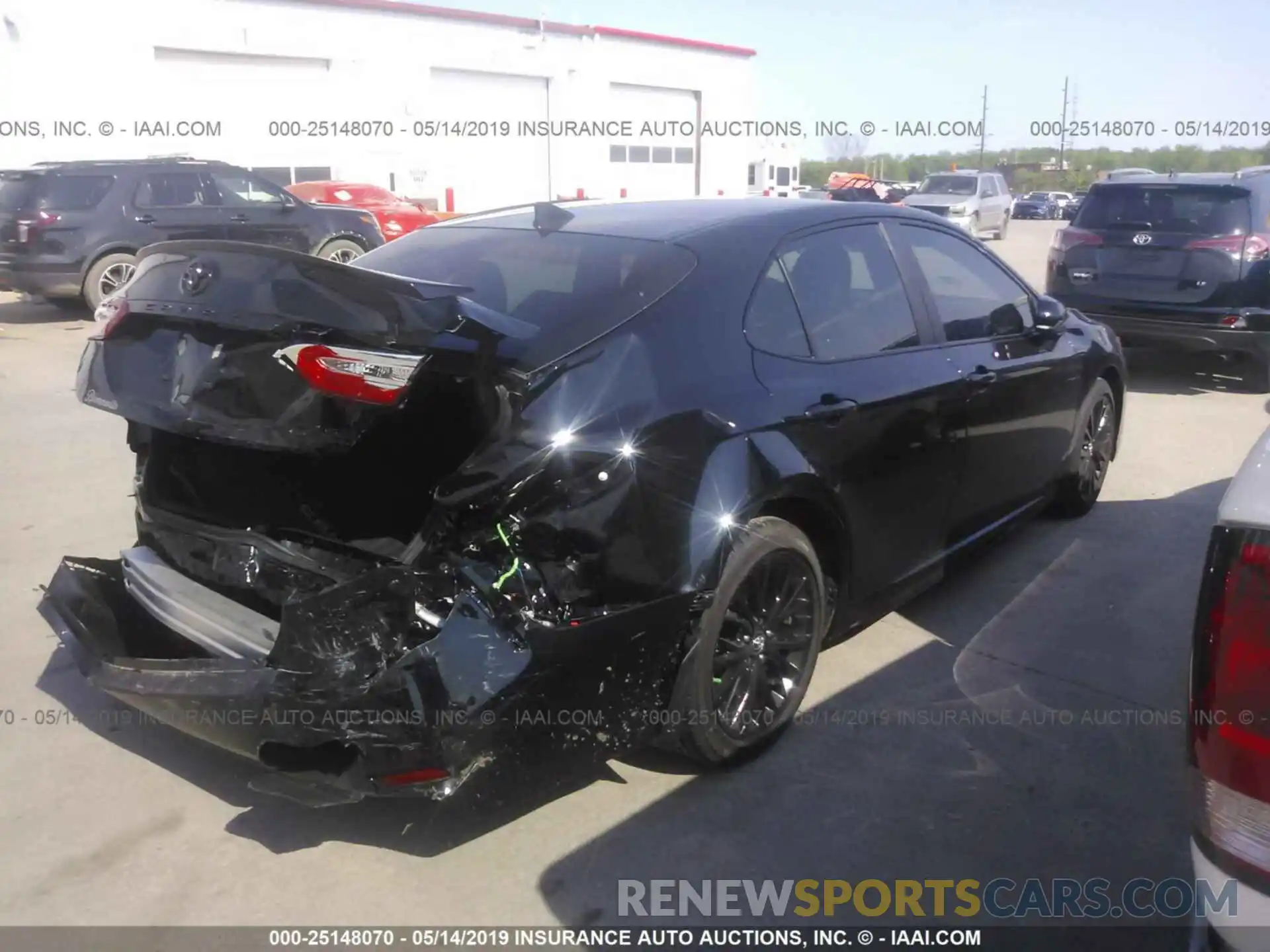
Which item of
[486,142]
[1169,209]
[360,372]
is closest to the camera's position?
[360,372]

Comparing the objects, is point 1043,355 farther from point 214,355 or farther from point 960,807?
point 214,355

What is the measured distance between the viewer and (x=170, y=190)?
1306cm

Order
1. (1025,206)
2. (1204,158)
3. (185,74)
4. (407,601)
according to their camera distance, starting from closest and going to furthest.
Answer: (407,601) → (185,74) → (1025,206) → (1204,158)

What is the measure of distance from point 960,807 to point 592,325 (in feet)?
5.87

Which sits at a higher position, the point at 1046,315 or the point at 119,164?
the point at 119,164

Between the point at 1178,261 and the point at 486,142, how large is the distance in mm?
21534

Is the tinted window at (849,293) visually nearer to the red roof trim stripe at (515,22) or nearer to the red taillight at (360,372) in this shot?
→ the red taillight at (360,372)

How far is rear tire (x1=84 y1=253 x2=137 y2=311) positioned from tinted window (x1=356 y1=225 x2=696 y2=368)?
384 inches

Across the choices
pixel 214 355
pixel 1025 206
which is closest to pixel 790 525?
pixel 214 355

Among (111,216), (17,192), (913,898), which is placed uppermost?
(17,192)

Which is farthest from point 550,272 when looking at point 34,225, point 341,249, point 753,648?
point 341,249

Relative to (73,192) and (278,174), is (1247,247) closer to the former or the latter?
(73,192)

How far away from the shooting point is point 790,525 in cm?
349

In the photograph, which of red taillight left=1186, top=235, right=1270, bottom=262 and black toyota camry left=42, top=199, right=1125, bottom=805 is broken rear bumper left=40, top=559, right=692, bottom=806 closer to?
black toyota camry left=42, top=199, right=1125, bottom=805
